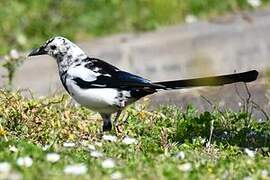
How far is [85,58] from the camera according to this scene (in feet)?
20.8

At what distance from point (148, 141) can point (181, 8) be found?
16.2 ft

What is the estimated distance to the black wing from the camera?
612 cm

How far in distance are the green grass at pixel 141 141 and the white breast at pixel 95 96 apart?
21 cm

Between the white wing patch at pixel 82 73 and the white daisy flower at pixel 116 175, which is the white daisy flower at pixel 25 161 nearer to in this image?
the white daisy flower at pixel 116 175

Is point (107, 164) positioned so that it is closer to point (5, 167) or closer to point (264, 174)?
point (5, 167)

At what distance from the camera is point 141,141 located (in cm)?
622

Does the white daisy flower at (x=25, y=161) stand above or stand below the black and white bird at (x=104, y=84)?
below

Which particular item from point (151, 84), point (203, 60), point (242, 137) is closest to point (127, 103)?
point (151, 84)

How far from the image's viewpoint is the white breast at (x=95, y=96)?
6.11 m

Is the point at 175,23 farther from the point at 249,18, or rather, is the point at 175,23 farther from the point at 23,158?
the point at 23,158

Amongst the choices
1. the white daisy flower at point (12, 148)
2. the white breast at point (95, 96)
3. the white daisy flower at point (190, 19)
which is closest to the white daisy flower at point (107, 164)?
the white daisy flower at point (12, 148)

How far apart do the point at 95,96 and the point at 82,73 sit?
187 millimetres

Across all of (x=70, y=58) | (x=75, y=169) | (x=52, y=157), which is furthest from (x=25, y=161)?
(x=70, y=58)

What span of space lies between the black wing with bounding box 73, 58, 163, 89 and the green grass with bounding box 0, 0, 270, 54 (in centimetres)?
392
